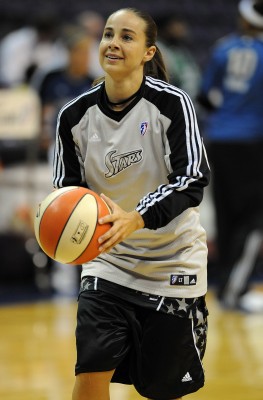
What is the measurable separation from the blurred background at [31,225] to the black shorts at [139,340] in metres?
1.39

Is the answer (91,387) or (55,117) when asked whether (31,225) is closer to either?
(55,117)

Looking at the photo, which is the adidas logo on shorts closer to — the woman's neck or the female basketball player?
the female basketball player

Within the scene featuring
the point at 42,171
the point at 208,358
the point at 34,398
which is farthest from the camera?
the point at 42,171

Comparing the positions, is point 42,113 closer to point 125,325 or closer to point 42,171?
point 42,171

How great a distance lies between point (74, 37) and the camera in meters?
7.95

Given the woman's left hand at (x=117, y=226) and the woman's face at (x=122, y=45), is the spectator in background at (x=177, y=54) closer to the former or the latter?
the woman's face at (x=122, y=45)

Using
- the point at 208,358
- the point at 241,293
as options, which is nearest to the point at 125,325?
the point at 208,358

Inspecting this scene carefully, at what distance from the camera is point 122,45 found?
Result: 135 inches

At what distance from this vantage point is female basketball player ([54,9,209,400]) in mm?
3434

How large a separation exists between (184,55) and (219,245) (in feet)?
9.29

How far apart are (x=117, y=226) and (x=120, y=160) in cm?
38

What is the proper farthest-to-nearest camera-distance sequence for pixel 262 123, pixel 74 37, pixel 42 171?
pixel 42 171 < pixel 74 37 < pixel 262 123

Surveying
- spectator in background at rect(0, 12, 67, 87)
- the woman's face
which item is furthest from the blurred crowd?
the woman's face

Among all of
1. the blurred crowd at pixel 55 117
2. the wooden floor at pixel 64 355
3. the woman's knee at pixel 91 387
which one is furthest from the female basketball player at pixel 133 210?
the blurred crowd at pixel 55 117
